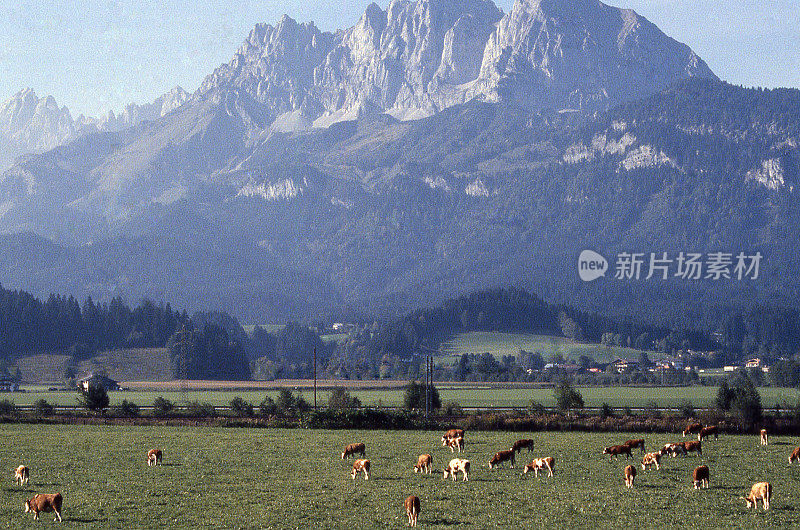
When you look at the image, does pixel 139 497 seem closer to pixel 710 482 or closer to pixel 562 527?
pixel 562 527

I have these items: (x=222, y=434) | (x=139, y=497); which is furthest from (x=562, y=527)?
(x=222, y=434)

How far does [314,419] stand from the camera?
90.5 meters

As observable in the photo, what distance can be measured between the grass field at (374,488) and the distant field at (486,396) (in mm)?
68724

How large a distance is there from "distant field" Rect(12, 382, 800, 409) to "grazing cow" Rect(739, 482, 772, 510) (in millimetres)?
89033

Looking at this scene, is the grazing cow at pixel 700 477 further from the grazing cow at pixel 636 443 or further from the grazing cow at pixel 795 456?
the grazing cow at pixel 795 456

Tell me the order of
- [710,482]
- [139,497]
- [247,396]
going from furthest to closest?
1. [247,396]
2. [710,482]
3. [139,497]

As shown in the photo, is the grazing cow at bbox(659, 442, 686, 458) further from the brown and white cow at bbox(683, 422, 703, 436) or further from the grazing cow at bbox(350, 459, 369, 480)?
the grazing cow at bbox(350, 459, 369, 480)

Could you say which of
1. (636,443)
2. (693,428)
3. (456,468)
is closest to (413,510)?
A: (456,468)

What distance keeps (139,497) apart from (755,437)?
50.3 metres

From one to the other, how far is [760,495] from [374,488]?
17124mm

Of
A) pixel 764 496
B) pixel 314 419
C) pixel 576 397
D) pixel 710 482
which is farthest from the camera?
pixel 576 397

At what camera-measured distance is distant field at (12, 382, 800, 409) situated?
142125mm

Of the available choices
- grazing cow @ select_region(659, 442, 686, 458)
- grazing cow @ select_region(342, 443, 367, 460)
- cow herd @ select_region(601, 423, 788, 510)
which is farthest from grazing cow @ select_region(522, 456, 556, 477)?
grazing cow @ select_region(342, 443, 367, 460)

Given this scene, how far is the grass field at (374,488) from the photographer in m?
40.7
